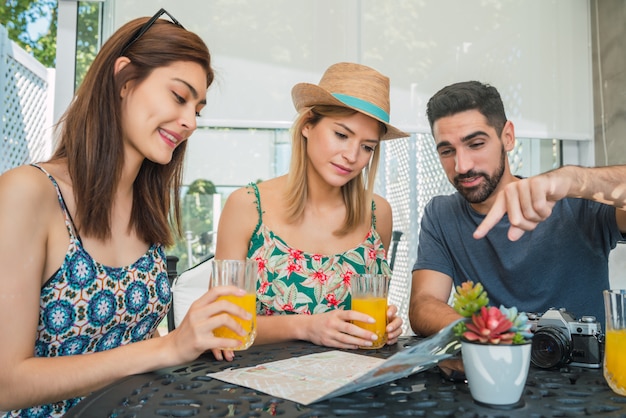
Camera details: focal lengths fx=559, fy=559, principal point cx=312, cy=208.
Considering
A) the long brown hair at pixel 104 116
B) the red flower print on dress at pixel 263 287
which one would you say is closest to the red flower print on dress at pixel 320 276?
the red flower print on dress at pixel 263 287

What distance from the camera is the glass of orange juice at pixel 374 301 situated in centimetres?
128

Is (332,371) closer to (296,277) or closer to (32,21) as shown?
(296,277)

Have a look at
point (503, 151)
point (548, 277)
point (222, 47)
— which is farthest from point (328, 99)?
point (222, 47)

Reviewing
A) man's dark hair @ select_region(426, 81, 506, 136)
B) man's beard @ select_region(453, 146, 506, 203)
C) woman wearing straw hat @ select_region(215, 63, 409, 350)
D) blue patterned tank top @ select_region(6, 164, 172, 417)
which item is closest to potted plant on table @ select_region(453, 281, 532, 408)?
blue patterned tank top @ select_region(6, 164, 172, 417)

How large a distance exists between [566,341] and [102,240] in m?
1.03

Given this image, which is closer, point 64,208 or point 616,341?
point 616,341

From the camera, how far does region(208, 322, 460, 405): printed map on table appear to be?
30.5 inches

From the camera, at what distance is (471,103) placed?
1875 mm

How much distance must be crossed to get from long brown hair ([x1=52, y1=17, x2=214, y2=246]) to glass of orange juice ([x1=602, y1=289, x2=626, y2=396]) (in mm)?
1067

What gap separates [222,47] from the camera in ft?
9.94

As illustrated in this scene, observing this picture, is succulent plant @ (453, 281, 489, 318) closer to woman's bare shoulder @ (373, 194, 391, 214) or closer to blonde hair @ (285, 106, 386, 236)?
blonde hair @ (285, 106, 386, 236)

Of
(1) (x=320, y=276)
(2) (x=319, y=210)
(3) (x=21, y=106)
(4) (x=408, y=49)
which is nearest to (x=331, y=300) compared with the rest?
(1) (x=320, y=276)

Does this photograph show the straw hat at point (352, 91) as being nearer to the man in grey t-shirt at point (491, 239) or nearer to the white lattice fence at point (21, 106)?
the man in grey t-shirt at point (491, 239)

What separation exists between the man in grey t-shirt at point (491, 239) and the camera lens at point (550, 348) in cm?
41
